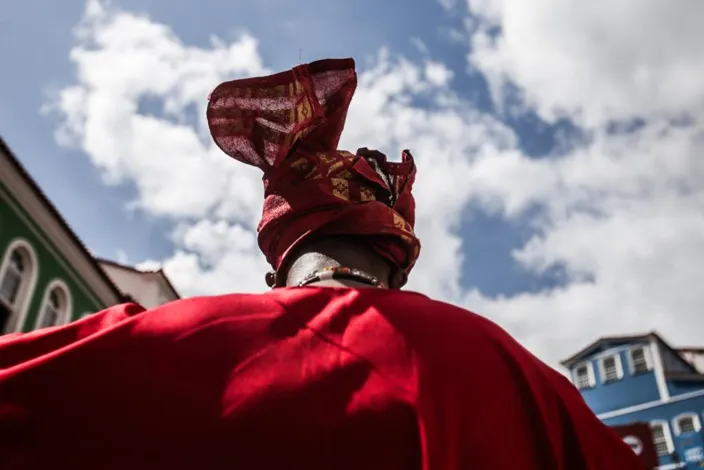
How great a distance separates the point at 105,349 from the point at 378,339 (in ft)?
1.47

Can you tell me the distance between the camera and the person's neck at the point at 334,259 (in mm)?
1603

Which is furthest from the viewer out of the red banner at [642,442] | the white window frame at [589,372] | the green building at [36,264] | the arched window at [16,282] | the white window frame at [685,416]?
the white window frame at [589,372]

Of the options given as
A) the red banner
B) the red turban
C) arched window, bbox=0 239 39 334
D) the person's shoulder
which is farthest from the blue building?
the person's shoulder

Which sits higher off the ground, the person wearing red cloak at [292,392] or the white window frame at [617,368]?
the white window frame at [617,368]

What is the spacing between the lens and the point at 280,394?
0.99 metres

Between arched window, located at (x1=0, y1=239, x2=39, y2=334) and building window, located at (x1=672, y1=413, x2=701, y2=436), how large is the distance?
58.5 ft

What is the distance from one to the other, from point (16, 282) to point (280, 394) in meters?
12.5

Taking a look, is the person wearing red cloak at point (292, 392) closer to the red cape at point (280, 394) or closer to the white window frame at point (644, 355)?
the red cape at point (280, 394)

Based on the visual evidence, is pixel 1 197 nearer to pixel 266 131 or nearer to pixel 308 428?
pixel 266 131

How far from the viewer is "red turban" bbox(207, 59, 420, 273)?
1594mm

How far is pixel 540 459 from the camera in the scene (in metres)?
1.09

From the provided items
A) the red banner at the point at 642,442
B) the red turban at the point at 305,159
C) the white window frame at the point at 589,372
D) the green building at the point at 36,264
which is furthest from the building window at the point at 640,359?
the red turban at the point at 305,159

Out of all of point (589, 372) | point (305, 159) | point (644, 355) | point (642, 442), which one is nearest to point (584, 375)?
point (589, 372)

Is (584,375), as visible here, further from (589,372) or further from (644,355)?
(644,355)
